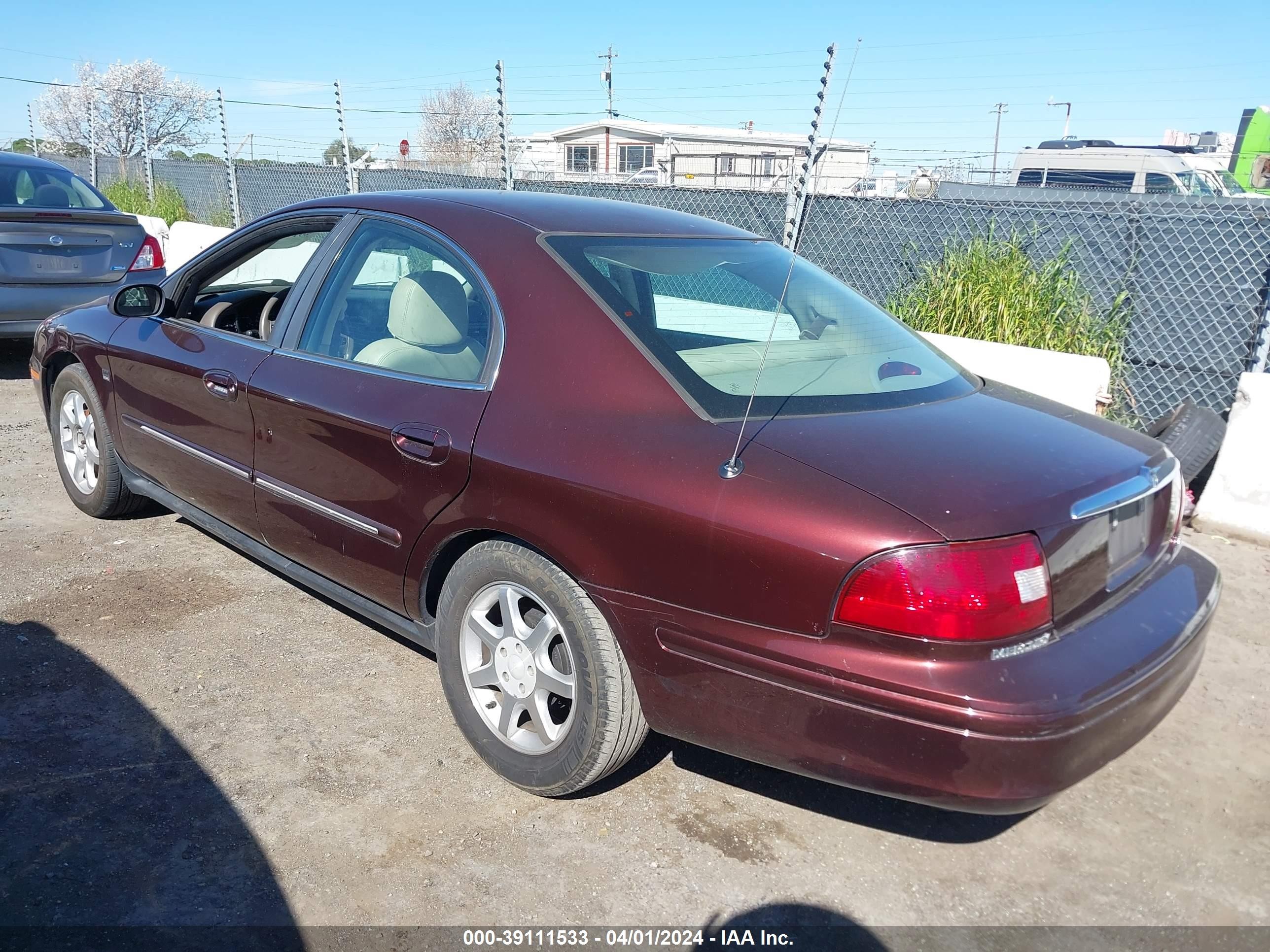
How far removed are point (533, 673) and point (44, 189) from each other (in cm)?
726

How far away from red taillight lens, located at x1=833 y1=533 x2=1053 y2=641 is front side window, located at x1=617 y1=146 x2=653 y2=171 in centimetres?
4105

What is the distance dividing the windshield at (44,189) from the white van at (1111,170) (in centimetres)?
1262

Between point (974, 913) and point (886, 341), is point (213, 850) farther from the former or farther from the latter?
point (886, 341)

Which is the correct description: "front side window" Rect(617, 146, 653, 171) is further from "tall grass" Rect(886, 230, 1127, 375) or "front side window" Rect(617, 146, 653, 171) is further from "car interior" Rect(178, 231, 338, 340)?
"car interior" Rect(178, 231, 338, 340)

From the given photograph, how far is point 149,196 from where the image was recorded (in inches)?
619

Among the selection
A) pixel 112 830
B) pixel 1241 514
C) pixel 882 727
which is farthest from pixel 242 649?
pixel 1241 514

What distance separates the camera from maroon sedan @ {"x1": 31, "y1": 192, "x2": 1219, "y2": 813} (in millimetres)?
2162

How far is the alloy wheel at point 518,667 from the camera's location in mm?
2721

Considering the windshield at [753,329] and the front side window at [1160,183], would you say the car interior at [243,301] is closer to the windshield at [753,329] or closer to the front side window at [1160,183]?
the windshield at [753,329]

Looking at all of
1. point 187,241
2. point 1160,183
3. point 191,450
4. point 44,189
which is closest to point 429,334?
point 191,450

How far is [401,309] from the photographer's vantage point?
3.23m

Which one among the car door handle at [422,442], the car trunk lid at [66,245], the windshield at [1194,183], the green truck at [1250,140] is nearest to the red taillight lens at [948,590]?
the car door handle at [422,442]

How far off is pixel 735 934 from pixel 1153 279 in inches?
231

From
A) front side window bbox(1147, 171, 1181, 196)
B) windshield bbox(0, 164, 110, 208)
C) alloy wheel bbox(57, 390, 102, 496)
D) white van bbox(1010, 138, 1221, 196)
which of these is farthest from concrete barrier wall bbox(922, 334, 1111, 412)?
front side window bbox(1147, 171, 1181, 196)
